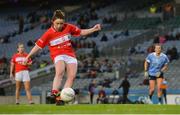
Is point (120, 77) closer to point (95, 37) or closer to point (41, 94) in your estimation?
point (41, 94)

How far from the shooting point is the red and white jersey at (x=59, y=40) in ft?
44.4

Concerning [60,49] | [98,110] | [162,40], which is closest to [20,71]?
[60,49]

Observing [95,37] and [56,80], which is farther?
[95,37]

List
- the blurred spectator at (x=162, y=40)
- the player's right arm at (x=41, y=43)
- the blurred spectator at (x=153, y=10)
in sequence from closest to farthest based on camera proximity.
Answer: the player's right arm at (x=41, y=43)
the blurred spectator at (x=162, y=40)
the blurred spectator at (x=153, y=10)

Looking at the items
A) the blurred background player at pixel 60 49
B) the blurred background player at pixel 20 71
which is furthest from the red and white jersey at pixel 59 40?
the blurred background player at pixel 20 71

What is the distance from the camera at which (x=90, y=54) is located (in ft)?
115

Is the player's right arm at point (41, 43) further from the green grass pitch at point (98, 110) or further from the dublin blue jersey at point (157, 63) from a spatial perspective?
the dublin blue jersey at point (157, 63)

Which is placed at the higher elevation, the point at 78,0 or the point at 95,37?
the point at 78,0

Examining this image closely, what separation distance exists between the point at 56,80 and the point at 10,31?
106 ft

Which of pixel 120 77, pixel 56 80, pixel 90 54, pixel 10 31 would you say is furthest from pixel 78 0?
pixel 56 80

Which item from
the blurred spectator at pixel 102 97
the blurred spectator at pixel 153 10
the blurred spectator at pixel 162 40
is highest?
the blurred spectator at pixel 153 10

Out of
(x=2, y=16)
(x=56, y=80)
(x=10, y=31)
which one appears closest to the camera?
(x=56, y=80)

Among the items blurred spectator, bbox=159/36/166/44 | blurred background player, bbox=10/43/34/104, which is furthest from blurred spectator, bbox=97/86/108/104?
blurred background player, bbox=10/43/34/104

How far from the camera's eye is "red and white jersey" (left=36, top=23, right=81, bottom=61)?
13523 millimetres
